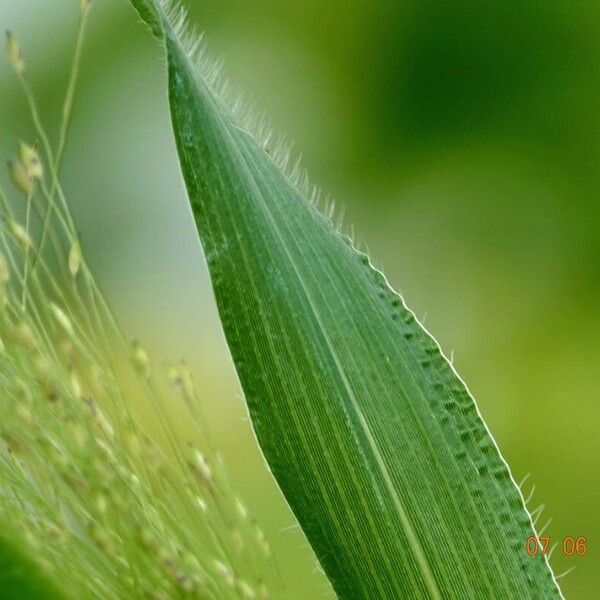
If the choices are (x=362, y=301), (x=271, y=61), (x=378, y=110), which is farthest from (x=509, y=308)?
(x=362, y=301)

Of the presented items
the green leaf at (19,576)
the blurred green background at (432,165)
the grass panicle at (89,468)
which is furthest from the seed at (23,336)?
the blurred green background at (432,165)

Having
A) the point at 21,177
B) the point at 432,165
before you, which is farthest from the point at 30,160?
the point at 432,165

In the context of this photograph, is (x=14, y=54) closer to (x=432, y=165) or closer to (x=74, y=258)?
(x=74, y=258)

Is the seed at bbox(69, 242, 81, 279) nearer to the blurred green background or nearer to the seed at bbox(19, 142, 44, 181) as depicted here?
the seed at bbox(19, 142, 44, 181)

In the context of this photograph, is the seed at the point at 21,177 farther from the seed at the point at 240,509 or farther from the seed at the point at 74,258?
the seed at the point at 240,509

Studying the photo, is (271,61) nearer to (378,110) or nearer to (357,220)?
(378,110)

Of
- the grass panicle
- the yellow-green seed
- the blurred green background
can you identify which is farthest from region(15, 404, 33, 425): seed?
the blurred green background
